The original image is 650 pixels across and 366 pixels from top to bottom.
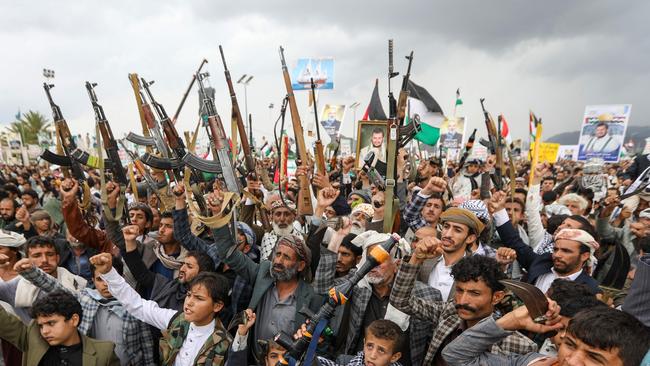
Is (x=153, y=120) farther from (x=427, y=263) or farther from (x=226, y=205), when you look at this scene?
(x=427, y=263)

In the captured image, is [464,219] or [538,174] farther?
[538,174]

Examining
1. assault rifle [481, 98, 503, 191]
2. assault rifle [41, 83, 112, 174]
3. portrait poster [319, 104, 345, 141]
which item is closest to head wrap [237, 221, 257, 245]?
assault rifle [41, 83, 112, 174]

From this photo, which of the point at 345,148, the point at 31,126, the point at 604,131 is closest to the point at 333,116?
the point at 345,148

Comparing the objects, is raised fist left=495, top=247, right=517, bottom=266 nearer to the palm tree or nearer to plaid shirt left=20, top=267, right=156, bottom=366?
plaid shirt left=20, top=267, right=156, bottom=366

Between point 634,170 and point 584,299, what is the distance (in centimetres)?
779

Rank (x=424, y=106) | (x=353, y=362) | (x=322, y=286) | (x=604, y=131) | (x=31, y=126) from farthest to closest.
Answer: (x=31, y=126)
(x=604, y=131)
(x=424, y=106)
(x=322, y=286)
(x=353, y=362)

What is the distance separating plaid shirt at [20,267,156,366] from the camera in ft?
9.55

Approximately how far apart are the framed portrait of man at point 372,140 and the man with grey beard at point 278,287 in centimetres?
218

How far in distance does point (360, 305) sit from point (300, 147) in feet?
8.22

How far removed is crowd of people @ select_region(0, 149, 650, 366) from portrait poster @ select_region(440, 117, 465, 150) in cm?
1485

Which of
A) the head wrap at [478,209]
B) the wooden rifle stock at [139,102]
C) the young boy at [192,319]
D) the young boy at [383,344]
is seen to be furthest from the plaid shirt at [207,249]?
the wooden rifle stock at [139,102]

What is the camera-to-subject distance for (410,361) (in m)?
2.57

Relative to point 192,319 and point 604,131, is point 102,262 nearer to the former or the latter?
point 192,319

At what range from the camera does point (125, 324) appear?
120 inches
